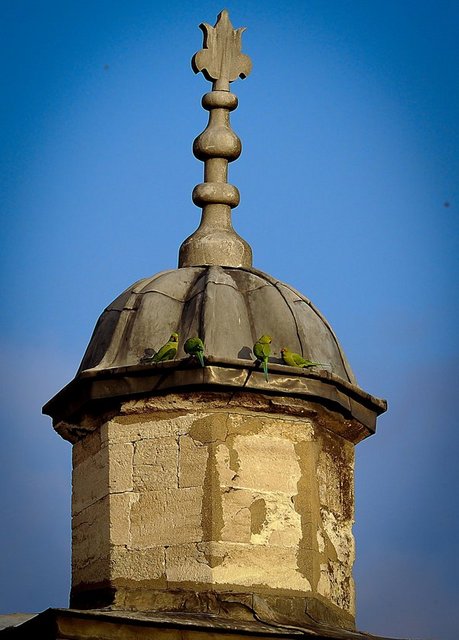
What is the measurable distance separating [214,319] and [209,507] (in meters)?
1.35

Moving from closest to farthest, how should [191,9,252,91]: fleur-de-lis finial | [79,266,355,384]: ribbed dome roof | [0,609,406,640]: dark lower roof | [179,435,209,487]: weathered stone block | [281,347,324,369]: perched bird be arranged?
[0,609,406,640]: dark lower roof, [179,435,209,487]: weathered stone block, [281,347,324,369]: perched bird, [79,266,355,384]: ribbed dome roof, [191,9,252,91]: fleur-de-lis finial

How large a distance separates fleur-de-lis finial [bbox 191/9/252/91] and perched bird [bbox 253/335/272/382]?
274 cm

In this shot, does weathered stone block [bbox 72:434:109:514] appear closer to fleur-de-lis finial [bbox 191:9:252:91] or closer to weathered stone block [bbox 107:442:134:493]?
weathered stone block [bbox 107:442:134:493]

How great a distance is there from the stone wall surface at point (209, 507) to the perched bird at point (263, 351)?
15.8 inches

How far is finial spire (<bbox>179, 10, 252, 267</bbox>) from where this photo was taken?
13.4 meters

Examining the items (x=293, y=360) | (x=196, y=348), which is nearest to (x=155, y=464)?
(x=196, y=348)

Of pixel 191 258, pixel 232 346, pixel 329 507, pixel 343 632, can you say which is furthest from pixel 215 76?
pixel 343 632

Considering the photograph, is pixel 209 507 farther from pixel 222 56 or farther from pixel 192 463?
pixel 222 56

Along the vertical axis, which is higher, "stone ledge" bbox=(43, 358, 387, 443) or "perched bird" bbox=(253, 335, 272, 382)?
"perched bird" bbox=(253, 335, 272, 382)

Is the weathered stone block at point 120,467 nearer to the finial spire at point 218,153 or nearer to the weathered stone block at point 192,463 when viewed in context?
the weathered stone block at point 192,463

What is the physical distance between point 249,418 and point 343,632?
1586 millimetres

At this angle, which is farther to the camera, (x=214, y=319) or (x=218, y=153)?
(x=218, y=153)

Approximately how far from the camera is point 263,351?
12125 millimetres

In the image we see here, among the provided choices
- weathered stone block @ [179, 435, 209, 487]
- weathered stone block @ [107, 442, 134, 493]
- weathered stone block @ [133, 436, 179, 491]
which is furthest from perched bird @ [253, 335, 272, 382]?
weathered stone block @ [107, 442, 134, 493]
